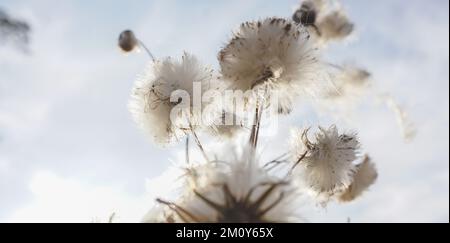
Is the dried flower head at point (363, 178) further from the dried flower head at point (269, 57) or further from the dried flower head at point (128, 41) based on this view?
the dried flower head at point (128, 41)

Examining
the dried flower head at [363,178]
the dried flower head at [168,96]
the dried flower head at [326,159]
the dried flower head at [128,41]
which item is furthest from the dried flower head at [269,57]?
the dried flower head at [363,178]

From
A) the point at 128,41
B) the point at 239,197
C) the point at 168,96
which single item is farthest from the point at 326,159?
the point at 128,41

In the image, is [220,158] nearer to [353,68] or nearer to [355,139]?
[355,139]

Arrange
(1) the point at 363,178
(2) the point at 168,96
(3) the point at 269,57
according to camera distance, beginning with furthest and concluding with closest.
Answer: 1. (1) the point at 363,178
2. (2) the point at 168,96
3. (3) the point at 269,57

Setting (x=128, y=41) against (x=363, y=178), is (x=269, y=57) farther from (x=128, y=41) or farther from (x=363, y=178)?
(x=363, y=178)

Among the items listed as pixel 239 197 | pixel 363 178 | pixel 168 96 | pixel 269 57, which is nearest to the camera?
pixel 239 197

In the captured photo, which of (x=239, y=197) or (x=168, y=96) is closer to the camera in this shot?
(x=239, y=197)
